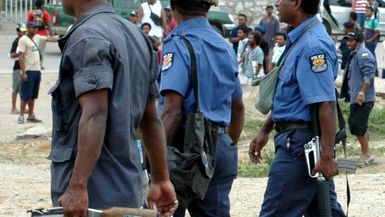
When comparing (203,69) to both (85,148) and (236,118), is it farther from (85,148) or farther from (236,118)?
(85,148)

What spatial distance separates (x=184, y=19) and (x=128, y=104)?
1.73 metres

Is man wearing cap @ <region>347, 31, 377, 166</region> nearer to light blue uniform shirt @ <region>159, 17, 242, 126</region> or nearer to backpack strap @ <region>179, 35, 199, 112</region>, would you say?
light blue uniform shirt @ <region>159, 17, 242, 126</region>

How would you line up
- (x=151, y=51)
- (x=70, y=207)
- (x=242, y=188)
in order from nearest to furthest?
1. (x=70, y=207)
2. (x=151, y=51)
3. (x=242, y=188)

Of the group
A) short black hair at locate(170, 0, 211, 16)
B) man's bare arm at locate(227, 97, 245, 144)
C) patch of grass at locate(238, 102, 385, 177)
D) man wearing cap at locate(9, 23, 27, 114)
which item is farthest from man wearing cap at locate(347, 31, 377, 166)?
short black hair at locate(170, 0, 211, 16)

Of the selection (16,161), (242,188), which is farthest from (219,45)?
(16,161)

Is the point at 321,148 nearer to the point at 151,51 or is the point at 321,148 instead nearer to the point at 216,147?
the point at 216,147

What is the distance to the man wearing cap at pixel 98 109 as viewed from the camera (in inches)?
165

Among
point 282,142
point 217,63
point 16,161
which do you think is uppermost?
point 217,63

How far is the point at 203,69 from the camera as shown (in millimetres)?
5895

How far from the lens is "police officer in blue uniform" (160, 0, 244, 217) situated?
5.84 meters

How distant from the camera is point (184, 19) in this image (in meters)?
6.03

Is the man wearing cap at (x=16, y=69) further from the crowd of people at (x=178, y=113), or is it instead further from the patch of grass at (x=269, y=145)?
the crowd of people at (x=178, y=113)

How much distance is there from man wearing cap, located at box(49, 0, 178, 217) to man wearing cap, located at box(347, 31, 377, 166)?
8.51 meters

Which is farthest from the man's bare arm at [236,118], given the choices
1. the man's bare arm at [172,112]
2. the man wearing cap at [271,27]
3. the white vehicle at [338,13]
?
the white vehicle at [338,13]
